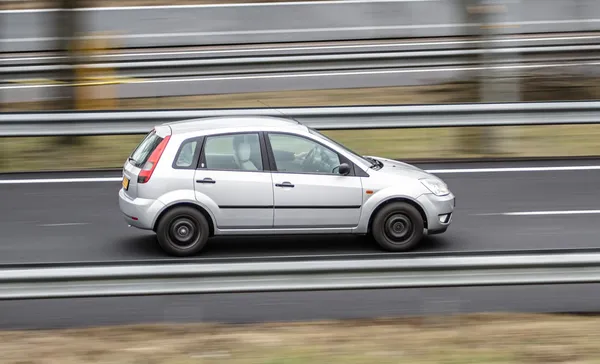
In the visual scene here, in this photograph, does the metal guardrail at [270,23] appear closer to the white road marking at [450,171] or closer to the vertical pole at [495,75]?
the vertical pole at [495,75]

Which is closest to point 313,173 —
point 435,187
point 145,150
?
point 435,187

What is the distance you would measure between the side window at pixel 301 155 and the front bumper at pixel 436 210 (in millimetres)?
980

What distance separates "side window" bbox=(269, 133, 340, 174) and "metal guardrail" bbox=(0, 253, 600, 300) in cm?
338

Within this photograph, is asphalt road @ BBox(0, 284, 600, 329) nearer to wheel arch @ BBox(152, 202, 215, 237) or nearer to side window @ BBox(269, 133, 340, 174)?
wheel arch @ BBox(152, 202, 215, 237)

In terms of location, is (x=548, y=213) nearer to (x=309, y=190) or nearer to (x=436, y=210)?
(x=436, y=210)

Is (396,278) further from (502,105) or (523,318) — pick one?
(502,105)

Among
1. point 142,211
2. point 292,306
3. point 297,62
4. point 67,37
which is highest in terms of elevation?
point 67,37

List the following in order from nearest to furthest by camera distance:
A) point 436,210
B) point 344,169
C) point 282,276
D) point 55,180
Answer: point 282,276, point 344,169, point 436,210, point 55,180

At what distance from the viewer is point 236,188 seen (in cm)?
993

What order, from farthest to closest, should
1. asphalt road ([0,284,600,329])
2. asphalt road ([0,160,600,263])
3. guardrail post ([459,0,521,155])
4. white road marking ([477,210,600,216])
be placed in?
guardrail post ([459,0,521,155]) → white road marking ([477,210,600,216]) → asphalt road ([0,160,600,263]) → asphalt road ([0,284,600,329])

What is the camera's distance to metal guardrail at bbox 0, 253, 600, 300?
6637 mm

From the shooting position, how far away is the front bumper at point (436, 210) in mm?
10102

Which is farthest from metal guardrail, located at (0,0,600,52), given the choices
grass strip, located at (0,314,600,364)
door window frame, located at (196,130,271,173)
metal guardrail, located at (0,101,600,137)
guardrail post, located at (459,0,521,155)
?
grass strip, located at (0,314,600,364)

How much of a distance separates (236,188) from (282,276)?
10.6ft
